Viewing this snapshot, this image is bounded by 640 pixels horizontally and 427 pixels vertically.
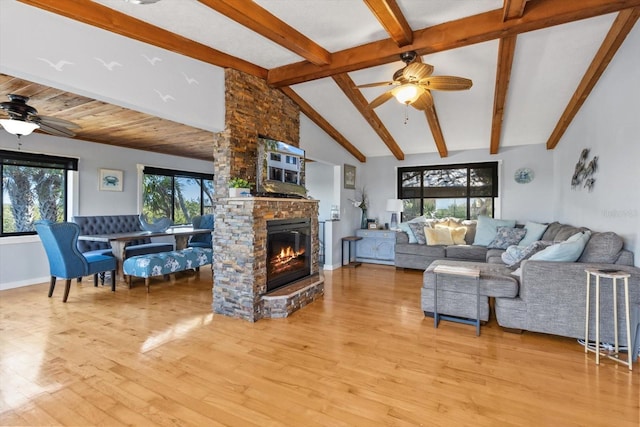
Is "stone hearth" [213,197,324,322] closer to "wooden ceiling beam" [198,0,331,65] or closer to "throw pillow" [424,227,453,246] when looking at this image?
"wooden ceiling beam" [198,0,331,65]

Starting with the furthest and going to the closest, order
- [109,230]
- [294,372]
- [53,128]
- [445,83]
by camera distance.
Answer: [109,230]
[53,128]
[445,83]
[294,372]

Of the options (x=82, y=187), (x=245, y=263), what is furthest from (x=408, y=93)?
(x=82, y=187)

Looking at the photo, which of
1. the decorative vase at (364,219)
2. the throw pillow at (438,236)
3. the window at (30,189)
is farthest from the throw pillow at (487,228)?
the window at (30,189)

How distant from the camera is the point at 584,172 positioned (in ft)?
13.6

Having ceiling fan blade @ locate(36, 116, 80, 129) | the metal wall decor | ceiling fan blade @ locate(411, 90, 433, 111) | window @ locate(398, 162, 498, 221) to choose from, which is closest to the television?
ceiling fan blade @ locate(411, 90, 433, 111)

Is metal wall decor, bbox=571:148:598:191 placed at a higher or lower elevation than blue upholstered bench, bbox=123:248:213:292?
higher

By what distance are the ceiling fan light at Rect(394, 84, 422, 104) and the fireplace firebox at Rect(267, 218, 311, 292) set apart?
1.97 m

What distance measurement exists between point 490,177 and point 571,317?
4.06 metres

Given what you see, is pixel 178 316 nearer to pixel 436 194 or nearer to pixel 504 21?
pixel 504 21

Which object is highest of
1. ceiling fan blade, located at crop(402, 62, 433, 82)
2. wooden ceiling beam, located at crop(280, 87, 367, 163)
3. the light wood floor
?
wooden ceiling beam, located at crop(280, 87, 367, 163)

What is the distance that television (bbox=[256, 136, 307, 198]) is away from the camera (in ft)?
12.2

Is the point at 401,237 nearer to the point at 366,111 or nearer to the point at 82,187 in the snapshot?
the point at 366,111

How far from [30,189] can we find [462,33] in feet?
21.7

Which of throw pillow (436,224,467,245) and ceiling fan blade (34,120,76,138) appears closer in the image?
ceiling fan blade (34,120,76,138)
